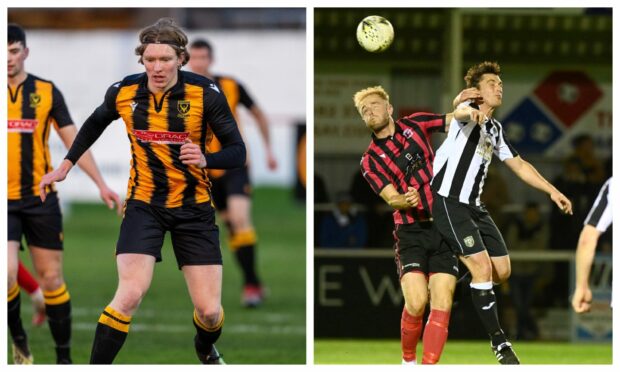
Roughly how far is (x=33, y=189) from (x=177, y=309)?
4.26 meters

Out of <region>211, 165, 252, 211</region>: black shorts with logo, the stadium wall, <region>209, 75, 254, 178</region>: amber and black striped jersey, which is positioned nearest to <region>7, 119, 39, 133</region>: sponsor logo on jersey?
<region>209, 75, 254, 178</region>: amber and black striped jersey

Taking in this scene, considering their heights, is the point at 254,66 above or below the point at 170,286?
above

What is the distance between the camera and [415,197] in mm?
6711

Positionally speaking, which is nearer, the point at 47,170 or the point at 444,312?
the point at 444,312

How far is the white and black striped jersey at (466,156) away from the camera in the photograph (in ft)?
22.0

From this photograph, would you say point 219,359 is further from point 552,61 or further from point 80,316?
point 552,61

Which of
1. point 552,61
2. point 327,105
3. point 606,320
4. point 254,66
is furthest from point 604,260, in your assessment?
point 254,66

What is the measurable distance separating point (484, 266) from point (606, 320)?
4.43 meters

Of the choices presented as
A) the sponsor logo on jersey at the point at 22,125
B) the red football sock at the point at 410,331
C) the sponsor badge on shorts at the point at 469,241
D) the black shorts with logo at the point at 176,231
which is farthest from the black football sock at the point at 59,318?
the sponsor badge on shorts at the point at 469,241

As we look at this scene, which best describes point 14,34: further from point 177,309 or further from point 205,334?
point 177,309

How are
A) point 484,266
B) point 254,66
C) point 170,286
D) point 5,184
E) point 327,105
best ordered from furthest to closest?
1. point 254,66
2. point 170,286
3. point 327,105
4. point 5,184
5. point 484,266

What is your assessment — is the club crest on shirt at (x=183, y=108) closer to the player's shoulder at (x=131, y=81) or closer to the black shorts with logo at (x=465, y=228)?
the player's shoulder at (x=131, y=81)

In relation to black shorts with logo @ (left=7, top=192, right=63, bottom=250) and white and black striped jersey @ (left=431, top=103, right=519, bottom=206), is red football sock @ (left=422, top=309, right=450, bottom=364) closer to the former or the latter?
white and black striped jersey @ (left=431, top=103, right=519, bottom=206)

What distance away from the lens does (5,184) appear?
23.8 ft
